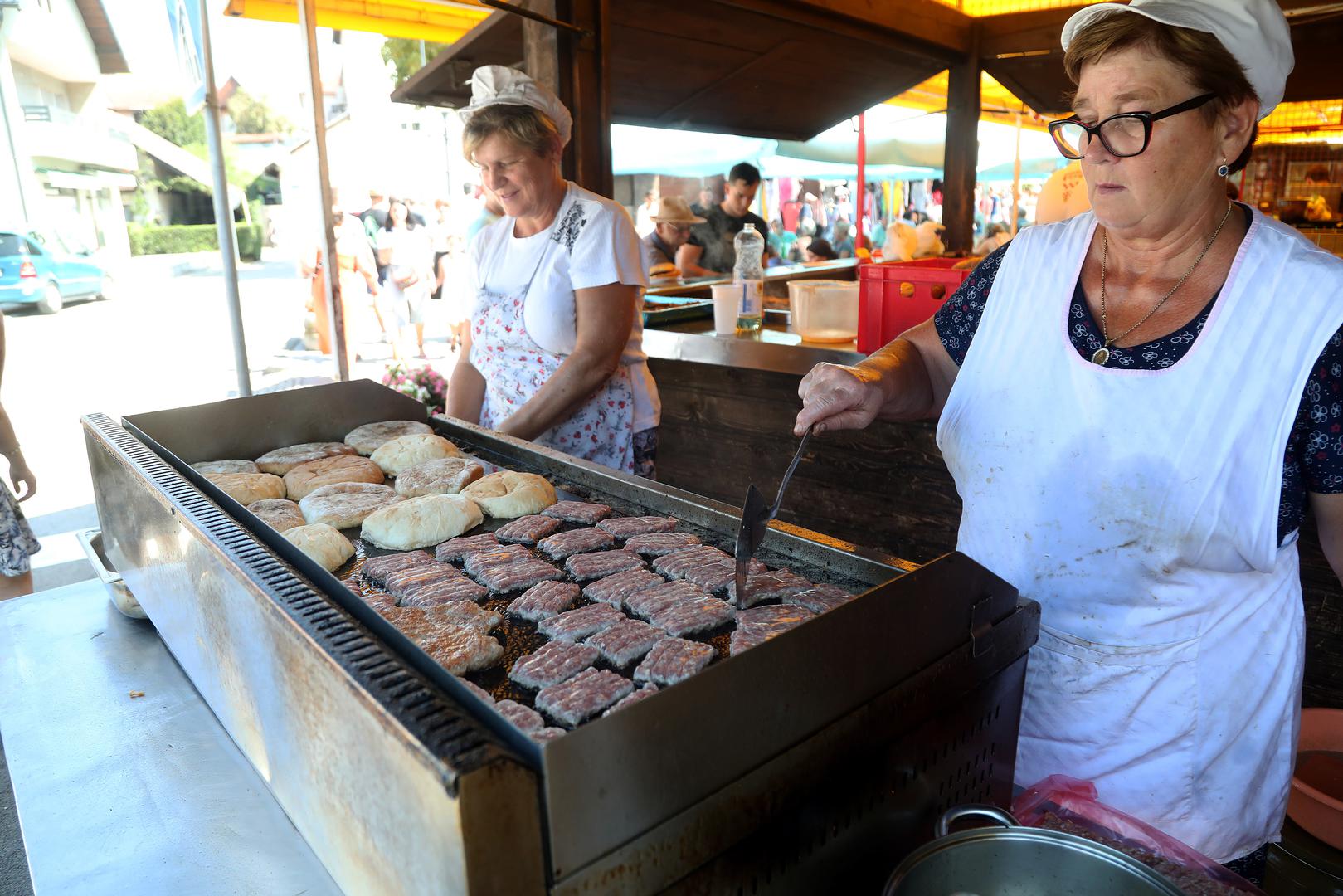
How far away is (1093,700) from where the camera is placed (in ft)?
5.57

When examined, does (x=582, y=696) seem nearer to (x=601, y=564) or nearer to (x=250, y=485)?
(x=601, y=564)

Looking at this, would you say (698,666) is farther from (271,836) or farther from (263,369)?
(263,369)

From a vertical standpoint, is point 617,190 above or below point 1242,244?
above

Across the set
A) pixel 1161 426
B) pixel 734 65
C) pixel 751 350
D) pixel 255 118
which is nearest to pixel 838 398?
pixel 1161 426

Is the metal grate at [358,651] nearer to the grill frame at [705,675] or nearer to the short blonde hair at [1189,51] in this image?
the grill frame at [705,675]

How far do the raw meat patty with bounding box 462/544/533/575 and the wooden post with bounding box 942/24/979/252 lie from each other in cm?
592

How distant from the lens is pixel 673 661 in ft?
4.64

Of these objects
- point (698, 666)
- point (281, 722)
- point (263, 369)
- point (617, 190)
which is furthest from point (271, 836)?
point (617, 190)

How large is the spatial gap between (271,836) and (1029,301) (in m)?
1.72

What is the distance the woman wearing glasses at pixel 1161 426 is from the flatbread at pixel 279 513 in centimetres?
126

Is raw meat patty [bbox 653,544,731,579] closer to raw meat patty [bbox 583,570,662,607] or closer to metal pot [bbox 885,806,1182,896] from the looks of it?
raw meat patty [bbox 583,570,662,607]

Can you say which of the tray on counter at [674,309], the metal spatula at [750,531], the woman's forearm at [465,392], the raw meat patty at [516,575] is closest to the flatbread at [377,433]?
the woman's forearm at [465,392]

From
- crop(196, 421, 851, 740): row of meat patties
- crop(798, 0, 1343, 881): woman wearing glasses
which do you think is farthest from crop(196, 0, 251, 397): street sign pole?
crop(798, 0, 1343, 881): woman wearing glasses

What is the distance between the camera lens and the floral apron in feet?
9.88
